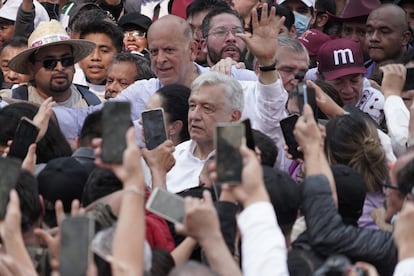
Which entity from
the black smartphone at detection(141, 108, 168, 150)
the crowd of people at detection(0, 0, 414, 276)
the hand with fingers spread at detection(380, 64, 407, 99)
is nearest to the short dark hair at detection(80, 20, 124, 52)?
the crowd of people at detection(0, 0, 414, 276)

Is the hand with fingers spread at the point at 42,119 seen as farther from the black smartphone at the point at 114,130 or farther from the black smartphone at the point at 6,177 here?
the black smartphone at the point at 114,130

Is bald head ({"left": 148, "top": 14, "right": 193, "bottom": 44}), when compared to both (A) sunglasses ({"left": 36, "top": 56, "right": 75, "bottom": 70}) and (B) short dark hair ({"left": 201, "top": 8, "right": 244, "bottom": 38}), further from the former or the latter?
(B) short dark hair ({"left": 201, "top": 8, "right": 244, "bottom": 38})

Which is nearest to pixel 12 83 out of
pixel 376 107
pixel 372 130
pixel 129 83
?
pixel 129 83

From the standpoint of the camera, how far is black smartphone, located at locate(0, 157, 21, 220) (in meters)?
5.14

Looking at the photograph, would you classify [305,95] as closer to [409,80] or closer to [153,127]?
[153,127]

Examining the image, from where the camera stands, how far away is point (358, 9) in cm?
1112

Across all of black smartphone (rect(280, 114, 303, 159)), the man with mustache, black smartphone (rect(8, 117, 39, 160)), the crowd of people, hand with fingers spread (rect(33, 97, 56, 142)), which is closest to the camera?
the crowd of people

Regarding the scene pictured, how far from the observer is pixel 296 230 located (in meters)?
6.11

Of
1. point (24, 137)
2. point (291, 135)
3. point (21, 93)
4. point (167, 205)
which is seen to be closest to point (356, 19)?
point (21, 93)

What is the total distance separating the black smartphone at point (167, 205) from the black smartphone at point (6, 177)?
21.0 inches

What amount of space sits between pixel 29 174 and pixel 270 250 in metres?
1.34

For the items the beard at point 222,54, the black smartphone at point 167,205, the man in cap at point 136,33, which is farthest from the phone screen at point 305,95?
the man in cap at point 136,33

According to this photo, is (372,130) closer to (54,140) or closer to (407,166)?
(407,166)

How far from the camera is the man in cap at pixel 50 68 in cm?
895
